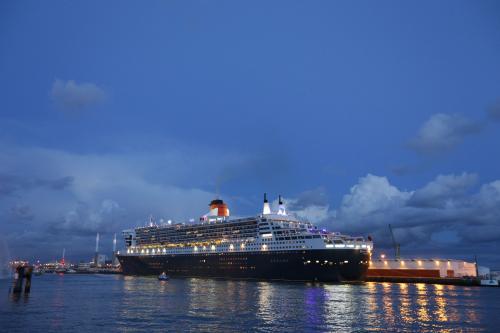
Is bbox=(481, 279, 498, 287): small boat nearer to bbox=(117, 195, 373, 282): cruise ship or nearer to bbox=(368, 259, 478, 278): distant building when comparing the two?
bbox=(368, 259, 478, 278): distant building

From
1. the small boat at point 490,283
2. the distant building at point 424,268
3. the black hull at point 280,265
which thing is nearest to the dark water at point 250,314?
the black hull at point 280,265

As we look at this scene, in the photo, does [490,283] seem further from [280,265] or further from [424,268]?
[280,265]

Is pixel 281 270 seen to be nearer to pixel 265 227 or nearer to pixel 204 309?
pixel 265 227

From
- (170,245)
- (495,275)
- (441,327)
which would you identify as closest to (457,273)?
(495,275)

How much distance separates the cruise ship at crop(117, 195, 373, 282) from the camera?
289 feet

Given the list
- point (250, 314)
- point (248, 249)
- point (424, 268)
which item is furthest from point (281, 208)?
point (250, 314)

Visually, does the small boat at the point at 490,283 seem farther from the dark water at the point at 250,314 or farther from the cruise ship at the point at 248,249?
the dark water at the point at 250,314

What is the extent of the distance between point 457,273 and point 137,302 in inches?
3292

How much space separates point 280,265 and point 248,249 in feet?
33.7

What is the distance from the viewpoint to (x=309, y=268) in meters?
88.1

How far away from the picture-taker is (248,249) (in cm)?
10000

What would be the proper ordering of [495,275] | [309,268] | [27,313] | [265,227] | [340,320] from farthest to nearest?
[495,275], [265,227], [309,268], [27,313], [340,320]

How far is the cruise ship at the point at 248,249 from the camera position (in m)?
88.1

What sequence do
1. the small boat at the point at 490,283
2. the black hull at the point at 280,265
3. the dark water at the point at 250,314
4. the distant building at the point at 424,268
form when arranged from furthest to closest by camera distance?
the distant building at the point at 424,268 < the small boat at the point at 490,283 < the black hull at the point at 280,265 < the dark water at the point at 250,314
